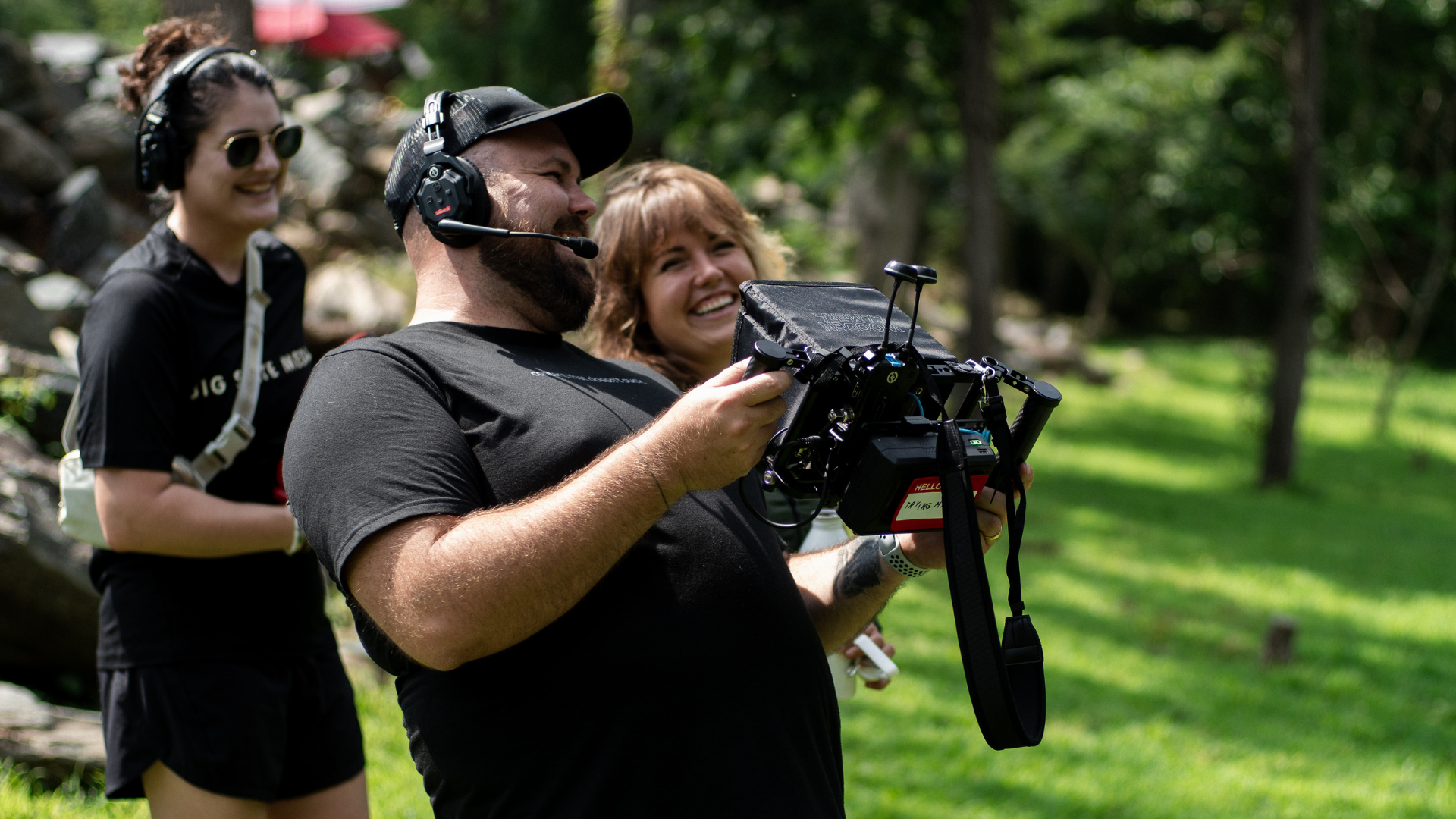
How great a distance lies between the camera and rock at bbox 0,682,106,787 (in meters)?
3.91

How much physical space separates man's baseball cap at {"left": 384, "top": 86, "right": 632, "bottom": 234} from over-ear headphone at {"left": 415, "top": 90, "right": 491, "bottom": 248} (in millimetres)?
48

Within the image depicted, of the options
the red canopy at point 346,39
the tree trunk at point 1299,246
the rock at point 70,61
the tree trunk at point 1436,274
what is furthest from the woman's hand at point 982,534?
the red canopy at point 346,39

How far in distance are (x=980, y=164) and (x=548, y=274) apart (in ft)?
32.7

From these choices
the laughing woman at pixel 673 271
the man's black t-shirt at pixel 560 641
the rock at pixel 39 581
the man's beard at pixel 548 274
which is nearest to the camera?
the man's black t-shirt at pixel 560 641

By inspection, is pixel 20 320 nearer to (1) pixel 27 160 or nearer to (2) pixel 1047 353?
(1) pixel 27 160

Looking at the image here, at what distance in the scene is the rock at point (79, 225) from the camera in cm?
782

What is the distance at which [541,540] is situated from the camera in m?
1.58

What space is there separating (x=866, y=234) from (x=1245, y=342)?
492 inches

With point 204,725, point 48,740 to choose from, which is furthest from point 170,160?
point 48,740

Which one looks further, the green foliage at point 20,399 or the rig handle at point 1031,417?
the green foliage at point 20,399

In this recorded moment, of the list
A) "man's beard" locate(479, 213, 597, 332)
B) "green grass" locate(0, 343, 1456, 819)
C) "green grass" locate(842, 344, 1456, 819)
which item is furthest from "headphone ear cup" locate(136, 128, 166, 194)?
"green grass" locate(842, 344, 1456, 819)

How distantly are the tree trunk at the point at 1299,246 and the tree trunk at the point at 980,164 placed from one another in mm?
3391

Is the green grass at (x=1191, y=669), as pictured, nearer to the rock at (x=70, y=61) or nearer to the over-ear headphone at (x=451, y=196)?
the over-ear headphone at (x=451, y=196)

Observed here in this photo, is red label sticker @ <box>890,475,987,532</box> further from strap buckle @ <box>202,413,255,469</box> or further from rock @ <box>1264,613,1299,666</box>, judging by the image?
rock @ <box>1264,613,1299,666</box>
